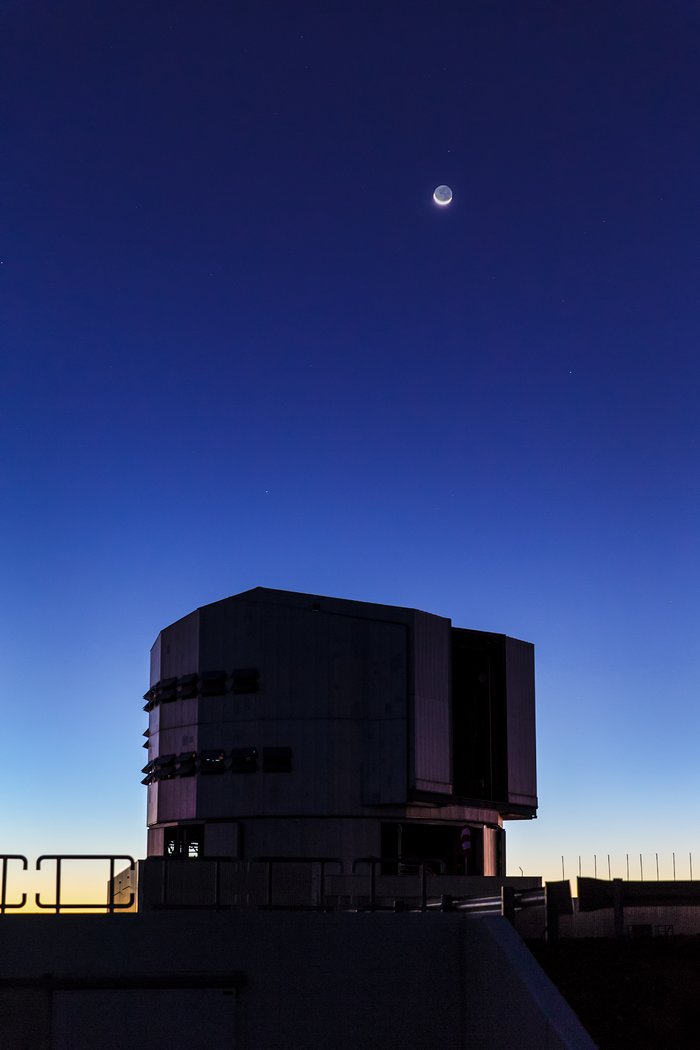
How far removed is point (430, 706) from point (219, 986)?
1905 cm

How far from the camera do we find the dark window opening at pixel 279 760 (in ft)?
126

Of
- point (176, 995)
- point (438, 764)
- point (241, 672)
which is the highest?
point (241, 672)

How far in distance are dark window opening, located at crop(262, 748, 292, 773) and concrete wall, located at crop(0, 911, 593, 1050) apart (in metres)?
17.7

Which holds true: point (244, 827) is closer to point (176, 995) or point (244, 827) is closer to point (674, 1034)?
point (176, 995)

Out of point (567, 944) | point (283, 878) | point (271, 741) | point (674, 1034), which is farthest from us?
point (271, 741)

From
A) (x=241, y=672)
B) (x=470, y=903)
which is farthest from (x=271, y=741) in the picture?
(x=470, y=903)

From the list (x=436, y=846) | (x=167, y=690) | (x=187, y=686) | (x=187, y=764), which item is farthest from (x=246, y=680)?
(x=436, y=846)

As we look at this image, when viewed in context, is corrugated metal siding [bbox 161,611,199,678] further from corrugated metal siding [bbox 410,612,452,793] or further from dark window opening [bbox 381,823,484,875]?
dark window opening [bbox 381,823,484,875]

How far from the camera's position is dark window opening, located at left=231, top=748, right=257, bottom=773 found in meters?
38.5

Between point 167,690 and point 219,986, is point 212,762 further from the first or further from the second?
point 219,986

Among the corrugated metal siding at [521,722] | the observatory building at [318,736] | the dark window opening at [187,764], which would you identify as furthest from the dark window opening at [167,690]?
the corrugated metal siding at [521,722]

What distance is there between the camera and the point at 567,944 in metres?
20.2

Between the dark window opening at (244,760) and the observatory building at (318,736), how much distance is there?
0.10ft

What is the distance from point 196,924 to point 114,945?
1.39 m
